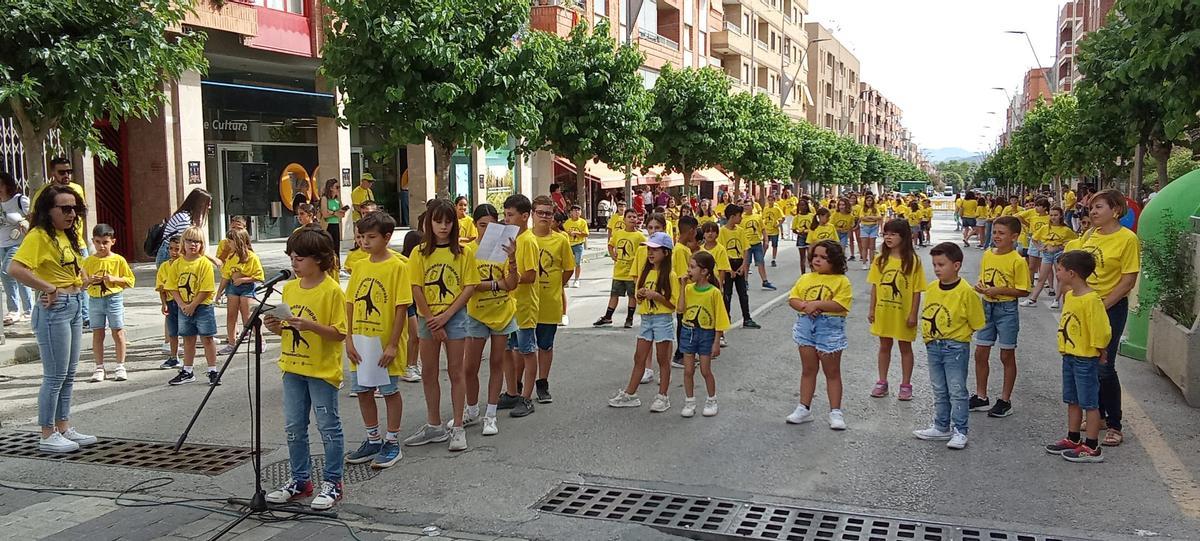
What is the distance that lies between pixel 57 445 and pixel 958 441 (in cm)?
605

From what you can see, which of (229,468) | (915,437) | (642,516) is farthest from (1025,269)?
(229,468)

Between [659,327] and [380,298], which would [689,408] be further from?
[380,298]

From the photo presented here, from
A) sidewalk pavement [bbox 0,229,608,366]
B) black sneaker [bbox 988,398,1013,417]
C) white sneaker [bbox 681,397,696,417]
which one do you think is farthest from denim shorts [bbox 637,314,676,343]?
sidewalk pavement [bbox 0,229,608,366]

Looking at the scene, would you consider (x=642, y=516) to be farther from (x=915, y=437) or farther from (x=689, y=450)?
(x=915, y=437)

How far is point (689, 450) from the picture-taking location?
645 centimetres

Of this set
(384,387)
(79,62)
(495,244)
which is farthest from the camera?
(79,62)

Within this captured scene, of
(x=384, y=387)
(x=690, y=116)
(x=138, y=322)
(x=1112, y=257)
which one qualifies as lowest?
(x=138, y=322)

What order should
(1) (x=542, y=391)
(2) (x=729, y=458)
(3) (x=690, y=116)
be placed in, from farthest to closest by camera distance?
1. (3) (x=690, y=116)
2. (1) (x=542, y=391)
3. (2) (x=729, y=458)

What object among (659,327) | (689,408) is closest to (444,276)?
(659,327)

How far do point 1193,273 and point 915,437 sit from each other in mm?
3572

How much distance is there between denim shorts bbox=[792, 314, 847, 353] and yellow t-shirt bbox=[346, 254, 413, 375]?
2.95 metres

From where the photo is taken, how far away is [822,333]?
6.96 meters

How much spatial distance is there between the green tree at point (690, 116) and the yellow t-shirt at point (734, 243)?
17643 mm

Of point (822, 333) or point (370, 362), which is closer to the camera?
point (370, 362)
